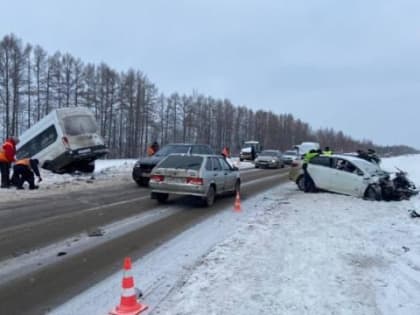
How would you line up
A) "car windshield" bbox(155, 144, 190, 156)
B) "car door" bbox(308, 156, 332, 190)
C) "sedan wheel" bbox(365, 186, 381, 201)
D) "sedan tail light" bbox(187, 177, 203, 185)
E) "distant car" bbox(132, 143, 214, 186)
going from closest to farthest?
"sedan tail light" bbox(187, 177, 203, 185) < "sedan wheel" bbox(365, 186, 381, 201) < "car door" bbox(308, 156, 332, 190) < "distant car" bbox(132, 143, 214, 186) < "car windshield" bbox(155, 144, 190, 156)

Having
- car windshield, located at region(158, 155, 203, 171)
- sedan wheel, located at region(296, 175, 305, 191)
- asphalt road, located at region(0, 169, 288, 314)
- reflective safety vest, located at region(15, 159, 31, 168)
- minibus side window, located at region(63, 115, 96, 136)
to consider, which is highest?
minibus side window, located at region(63, 115, 96, 136)

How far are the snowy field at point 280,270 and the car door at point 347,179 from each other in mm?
4064

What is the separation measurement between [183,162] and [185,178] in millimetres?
612

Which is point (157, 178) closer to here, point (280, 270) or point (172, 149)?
point (172, 149)

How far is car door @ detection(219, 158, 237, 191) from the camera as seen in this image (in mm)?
13203

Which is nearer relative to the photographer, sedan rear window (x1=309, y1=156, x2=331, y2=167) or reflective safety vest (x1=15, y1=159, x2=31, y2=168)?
reflective safety vest (x1=15, y1=159, x2=31, y2=168)

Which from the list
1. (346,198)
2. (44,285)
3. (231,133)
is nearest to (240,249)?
(44,285)

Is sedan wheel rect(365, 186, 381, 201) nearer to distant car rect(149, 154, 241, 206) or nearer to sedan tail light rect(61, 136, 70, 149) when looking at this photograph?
distant car rect(149, 154, 241, 206)

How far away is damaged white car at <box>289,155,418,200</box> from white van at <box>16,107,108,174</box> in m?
11.0

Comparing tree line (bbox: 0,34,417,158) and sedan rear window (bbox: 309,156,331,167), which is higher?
tree line (bbox: 0,34,417,158)

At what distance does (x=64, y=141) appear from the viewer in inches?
711

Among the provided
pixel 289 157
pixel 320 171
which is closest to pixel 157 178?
pixel 320 171

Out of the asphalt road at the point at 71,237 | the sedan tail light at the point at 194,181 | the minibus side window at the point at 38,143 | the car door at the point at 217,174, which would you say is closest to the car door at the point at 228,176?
the car door at the point at 217,174

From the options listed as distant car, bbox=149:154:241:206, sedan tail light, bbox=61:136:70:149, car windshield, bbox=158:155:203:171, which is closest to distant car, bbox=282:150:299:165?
sedan tail light, bbox=61:136:70:149
